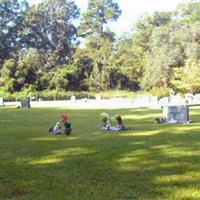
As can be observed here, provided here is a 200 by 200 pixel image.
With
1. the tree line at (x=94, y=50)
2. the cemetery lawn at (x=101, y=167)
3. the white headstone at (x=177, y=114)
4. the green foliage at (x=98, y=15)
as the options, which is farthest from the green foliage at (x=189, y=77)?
the cemetery lawn at (x=101, y=167)

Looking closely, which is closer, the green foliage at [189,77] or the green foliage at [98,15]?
the green foliage at [189,77]

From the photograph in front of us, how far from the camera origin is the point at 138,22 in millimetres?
99000

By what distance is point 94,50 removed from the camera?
3723 inches

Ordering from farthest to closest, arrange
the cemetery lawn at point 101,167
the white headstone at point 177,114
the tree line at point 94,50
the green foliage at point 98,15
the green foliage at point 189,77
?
the green foliage at point 98,15 → the tree line at point 94,50 → the green foliage at point 189,77 → the white headstone at point 177,114 → the cemetery lawn at point 101,167

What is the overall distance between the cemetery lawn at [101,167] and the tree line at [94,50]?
2138 inches

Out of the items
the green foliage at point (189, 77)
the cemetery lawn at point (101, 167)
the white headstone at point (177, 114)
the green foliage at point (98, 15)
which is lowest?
the cemetery lawn at point (101, 167)

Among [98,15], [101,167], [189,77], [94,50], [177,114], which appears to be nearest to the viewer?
[101,167]

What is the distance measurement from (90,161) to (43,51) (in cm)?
8891

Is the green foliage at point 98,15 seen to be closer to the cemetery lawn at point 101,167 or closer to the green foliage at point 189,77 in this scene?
the green foliage at point 189,77

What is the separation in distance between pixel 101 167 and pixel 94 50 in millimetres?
84620

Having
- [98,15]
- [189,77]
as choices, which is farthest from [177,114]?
[98,15]

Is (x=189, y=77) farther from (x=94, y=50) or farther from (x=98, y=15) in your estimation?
(x=98, y=15)

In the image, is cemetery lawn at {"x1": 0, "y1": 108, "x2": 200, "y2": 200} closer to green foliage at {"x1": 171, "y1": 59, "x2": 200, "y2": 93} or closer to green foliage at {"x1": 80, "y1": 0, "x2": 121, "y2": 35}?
green foliage at {"x1": 171, "y1": 59, "x2": 200, "y2": 93}

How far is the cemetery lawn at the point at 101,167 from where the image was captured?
27.1 ft
